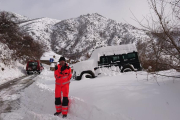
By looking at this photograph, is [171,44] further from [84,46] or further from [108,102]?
[84,46]

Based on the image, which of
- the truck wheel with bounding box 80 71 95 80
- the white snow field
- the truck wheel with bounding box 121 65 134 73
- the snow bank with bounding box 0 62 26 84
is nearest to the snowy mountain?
the snow bank with bounding box 0 62 26 84

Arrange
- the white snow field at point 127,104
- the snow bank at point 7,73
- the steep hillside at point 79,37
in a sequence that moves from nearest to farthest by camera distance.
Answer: the white snow field at point 127,104
the snow bank at point 7,73
the steep hillside at point 79,37

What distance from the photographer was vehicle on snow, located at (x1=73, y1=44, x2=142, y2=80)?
827cm

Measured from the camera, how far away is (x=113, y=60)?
867cm

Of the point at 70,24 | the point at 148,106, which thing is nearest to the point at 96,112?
the point at 148,106

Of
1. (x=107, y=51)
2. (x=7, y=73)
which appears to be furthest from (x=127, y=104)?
(x=7, y=73)

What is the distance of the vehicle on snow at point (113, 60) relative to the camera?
827 cm

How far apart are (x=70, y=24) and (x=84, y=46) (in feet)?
250

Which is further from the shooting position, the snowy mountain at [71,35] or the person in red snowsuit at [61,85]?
the snowy mountain at [71,35]

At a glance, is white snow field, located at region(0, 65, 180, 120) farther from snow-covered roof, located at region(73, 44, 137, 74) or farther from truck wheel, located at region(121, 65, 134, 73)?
truck wheel, located at region(121, 65, 134, 73)

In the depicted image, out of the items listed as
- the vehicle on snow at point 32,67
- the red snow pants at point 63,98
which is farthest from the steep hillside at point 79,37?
the red snow pants at point 63,98

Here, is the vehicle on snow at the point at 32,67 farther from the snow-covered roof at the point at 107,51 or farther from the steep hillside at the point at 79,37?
the steep hillside at the point at 79,37

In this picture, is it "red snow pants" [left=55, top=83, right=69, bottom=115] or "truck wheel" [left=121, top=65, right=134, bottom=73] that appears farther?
"truck wheel" [left=121, top=65, right=134, bottom=73]

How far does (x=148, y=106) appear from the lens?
2.63m
